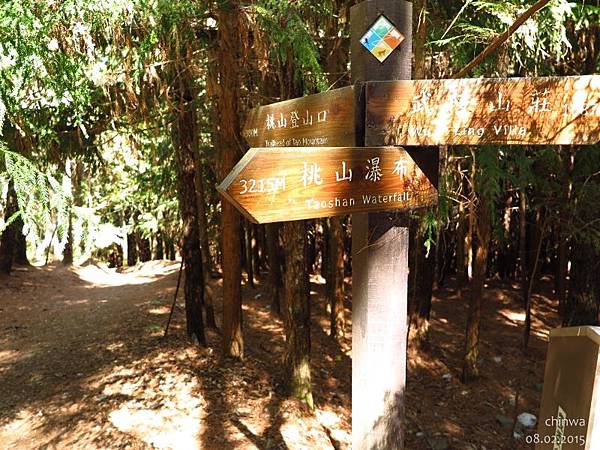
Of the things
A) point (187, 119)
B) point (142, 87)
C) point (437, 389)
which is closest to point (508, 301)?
point (437, 389)

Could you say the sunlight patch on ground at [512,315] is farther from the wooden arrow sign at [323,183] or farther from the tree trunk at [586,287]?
the wooden arrow sign at [323,183]

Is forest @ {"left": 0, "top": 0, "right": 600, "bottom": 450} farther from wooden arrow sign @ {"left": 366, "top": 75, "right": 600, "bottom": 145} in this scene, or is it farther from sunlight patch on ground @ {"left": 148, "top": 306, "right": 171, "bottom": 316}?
wooden arrow sign @ {"left": 366, "top": 75, "right": 600, "bottom": 145}

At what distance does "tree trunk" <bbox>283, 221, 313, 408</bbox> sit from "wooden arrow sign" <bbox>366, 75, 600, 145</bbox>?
5.16m

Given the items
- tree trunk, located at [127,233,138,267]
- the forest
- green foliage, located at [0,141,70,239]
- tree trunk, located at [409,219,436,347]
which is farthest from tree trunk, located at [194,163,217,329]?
tree trunk, located at [127,233,138,267]

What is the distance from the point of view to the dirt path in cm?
615

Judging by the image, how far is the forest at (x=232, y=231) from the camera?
4688mm

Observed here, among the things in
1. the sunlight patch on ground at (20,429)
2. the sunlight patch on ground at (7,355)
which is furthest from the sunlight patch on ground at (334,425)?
the sunlight patch on ground at (7,355)

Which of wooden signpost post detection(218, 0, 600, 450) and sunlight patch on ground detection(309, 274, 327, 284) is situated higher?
wooden signpost post detection(218, 0, 600, 450)

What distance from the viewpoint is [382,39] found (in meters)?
2.35

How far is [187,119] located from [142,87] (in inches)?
102

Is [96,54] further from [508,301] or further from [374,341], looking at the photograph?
[508,301]

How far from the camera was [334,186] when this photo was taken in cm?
222

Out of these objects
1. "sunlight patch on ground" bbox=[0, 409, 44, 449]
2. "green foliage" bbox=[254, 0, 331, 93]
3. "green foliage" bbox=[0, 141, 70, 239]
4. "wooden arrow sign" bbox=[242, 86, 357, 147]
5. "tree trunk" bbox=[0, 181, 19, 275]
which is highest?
"green foliage" bbox=[254, 0, 331, 93]

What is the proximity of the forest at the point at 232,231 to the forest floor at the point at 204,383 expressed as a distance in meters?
0.04
